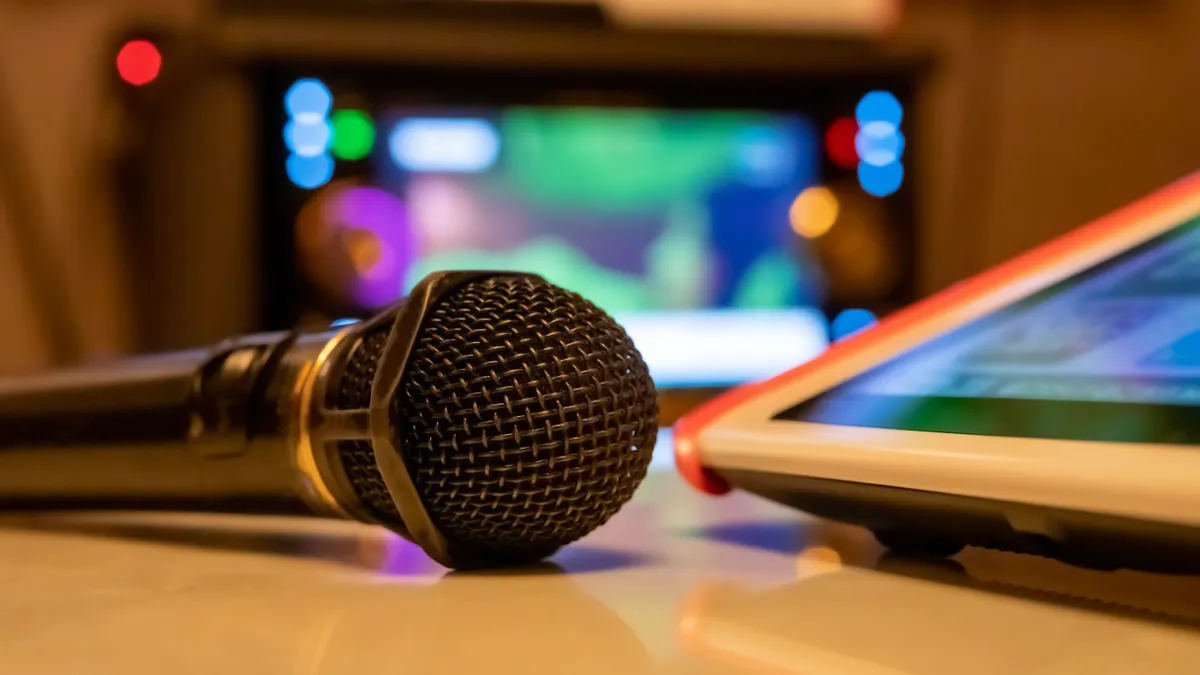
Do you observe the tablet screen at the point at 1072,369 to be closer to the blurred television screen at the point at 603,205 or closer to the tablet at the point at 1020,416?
the tablet at the point at 1020,416

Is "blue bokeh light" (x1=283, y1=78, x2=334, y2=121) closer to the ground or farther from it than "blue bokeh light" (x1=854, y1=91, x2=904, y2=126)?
farther from it

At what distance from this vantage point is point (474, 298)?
17.1 inches

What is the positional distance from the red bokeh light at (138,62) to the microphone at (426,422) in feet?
2.81

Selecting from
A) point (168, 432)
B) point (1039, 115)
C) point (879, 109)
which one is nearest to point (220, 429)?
point (168, 432)

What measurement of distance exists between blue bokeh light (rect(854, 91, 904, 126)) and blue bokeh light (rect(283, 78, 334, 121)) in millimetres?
705

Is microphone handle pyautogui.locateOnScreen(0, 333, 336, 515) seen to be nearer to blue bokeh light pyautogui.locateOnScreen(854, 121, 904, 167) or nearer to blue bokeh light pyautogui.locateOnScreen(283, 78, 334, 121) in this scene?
blue bokeh light pyautogui.locateOnScreen(283, 78, 334, 121)

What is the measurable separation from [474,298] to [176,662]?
0.18 meters

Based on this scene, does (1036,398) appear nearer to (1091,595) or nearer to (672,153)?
(1091,595)

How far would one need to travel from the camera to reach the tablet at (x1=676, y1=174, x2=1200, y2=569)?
1.17 ft

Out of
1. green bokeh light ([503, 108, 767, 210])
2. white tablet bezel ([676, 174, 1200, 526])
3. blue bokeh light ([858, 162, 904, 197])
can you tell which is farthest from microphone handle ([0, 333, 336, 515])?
blue bokeh light ([858, 162, 904, 197])

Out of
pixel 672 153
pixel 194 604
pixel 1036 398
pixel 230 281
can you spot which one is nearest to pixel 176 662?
pixel 194 604

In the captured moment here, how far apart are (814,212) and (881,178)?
11cm

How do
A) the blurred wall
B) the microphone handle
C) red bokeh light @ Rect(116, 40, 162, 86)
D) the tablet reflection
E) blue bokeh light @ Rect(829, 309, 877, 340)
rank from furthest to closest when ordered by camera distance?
1. the blurred wall
2. blue bokeh light @ Rect(829, 309, 877, 340)
3. red bokeh light @ Rect(116, 40, 162, 86)
4. the microphone handle
5. the tablet reflection

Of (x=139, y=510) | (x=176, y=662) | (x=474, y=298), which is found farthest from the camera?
(x=139, y=510)
